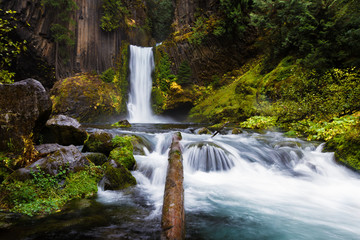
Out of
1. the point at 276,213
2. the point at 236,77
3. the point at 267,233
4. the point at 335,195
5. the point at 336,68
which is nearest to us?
the point at 267,233

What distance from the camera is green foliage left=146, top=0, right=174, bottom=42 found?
28.0 meters

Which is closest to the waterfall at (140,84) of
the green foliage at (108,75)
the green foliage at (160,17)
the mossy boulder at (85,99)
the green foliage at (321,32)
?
the mossy boulder at (85,99)

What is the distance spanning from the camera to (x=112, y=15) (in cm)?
2125

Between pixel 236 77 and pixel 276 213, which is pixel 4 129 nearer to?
pixel 276 213

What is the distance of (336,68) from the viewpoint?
9141 millimetres

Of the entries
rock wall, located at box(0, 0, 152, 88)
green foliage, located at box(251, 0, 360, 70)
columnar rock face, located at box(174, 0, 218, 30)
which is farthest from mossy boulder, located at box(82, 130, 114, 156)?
columnar rock face, located at box(174, 0, 218, 30)

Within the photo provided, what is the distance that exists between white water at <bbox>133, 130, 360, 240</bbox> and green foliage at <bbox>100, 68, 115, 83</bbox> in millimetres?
14051

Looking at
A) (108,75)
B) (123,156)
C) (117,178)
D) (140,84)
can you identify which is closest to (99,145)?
(123,156)

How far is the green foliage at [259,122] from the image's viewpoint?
36.1 ft

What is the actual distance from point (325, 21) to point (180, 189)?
12.5 m

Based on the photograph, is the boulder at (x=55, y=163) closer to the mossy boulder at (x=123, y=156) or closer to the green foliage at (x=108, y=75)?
the mossy boulder at (x=123, y=156)

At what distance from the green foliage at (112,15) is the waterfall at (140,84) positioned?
278 centimetres

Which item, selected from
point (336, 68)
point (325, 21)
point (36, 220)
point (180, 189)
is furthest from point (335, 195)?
point (325, 21)

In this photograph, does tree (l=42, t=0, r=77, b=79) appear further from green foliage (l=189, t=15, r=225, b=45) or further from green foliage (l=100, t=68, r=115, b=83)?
green foliage (l=189, t=15, r=225, b=45)
